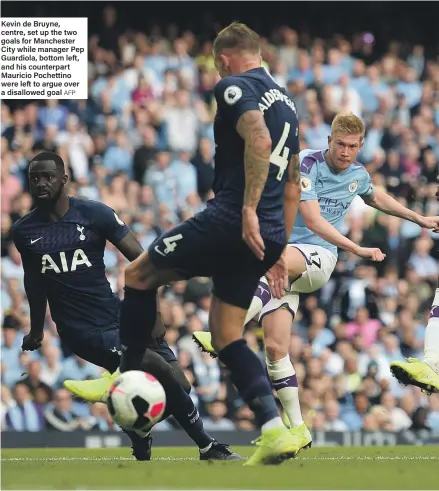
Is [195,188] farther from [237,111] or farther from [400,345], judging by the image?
[237,111]

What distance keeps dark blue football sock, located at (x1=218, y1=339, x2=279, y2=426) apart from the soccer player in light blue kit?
5.72ft

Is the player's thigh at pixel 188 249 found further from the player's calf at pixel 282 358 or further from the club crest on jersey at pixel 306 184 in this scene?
the club crest on jersey at pixel 306 184

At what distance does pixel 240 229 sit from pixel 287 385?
102 inches

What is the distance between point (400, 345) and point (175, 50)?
20.7 ft

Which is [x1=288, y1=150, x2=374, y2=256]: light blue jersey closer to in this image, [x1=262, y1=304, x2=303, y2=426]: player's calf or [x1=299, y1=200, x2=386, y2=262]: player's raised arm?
[x1=299, y1=200, x2=386, y2=262]: player's raised arm

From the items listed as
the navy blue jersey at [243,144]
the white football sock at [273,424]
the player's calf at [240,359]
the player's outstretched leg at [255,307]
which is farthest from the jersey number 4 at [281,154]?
the player's outstretched leg at [255,307]

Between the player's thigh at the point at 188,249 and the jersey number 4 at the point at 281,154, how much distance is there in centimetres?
55

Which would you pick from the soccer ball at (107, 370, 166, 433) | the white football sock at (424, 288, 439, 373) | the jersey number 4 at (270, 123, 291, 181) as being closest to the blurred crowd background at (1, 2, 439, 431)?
the white football sock at (424, 288, 439, 373)

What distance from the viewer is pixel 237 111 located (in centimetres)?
729

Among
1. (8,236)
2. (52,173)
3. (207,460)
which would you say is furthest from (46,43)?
(207,460)

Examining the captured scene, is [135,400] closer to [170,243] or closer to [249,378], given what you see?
[249,378]

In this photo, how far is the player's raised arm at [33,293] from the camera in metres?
9.41

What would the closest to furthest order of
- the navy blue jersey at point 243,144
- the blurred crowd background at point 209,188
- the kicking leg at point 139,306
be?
the navy blue jersey at point 243,144, the kicking leg at point 139,306, the blurred crowd background at point 209,188

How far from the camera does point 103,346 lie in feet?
30.4
